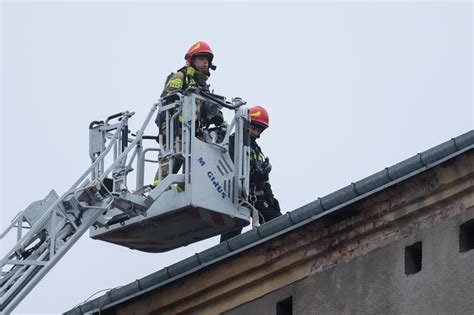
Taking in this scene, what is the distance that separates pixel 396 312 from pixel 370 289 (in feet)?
1.57

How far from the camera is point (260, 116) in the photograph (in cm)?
2147

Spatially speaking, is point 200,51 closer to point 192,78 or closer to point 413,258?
point 192,78

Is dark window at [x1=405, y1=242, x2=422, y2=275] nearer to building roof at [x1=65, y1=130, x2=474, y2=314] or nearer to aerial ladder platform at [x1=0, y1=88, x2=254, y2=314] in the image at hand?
building roof at [x1=65, y1=130, x2=474, y2=314]

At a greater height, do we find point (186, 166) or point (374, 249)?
point (186, 166)

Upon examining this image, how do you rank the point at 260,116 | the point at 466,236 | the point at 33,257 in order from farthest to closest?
the point at 260,116 < the point at 33,257 < the point at 466,236

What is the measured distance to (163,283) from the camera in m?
17.8

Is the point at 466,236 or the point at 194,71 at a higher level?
the point at 194,71

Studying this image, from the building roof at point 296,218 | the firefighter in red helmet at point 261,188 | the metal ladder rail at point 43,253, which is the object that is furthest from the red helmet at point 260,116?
the building roof at point 296,218

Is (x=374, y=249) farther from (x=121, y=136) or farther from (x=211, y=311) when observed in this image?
(x=121, y=136)

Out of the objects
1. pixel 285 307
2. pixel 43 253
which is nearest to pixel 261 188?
pixel 43 253

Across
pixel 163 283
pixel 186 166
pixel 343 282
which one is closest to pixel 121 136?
pixel 186 166

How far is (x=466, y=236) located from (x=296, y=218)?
1.89m

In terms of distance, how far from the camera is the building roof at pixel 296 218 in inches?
621

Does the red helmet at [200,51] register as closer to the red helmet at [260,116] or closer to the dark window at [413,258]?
the red helmet at [260,116]
